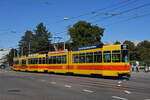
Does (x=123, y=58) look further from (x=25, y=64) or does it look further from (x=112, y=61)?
(x=25, y=64)

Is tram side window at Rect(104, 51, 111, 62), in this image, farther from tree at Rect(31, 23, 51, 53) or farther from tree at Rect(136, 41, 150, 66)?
tree at Rect(31, 23, 51, 53)

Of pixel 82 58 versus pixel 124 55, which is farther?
pixel 82 58

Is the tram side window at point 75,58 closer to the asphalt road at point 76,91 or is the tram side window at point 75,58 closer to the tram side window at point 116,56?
the tram side window at point 116,56

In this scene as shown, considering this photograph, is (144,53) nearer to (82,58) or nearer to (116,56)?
(82,58)

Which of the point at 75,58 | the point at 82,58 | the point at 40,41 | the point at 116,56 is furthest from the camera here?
the point at 40,41

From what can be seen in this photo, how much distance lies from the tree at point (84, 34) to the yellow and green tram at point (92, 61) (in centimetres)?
2543

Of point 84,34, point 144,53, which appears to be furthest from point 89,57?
point 144,53

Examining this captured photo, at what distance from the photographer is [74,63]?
26203 mm

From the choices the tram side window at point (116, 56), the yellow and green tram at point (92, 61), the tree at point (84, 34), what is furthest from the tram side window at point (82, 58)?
the tree at point (84, 34)

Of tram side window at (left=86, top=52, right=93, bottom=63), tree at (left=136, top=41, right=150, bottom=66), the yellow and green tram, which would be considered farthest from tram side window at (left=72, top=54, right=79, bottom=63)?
tree at (left=136, top=41, right=150, bottom=66)

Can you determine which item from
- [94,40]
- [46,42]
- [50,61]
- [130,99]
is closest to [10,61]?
[46,42]

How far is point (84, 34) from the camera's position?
60.2 m

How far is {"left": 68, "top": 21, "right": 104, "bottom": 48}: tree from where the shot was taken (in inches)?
2328

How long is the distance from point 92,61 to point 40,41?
63.2m
